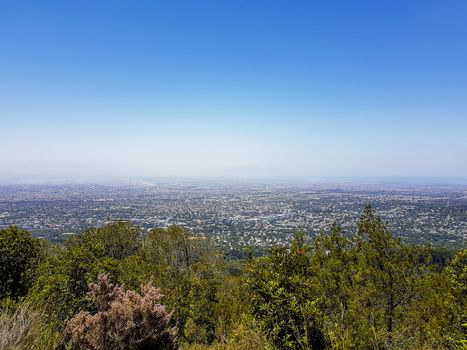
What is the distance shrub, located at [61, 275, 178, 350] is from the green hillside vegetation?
0.7 inches

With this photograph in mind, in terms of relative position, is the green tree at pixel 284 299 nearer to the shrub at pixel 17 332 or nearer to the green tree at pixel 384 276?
the green tree at pixel 384 276

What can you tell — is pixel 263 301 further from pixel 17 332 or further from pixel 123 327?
pixel 17 332

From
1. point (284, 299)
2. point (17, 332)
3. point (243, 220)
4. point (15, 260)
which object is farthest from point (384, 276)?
point (243, 220)

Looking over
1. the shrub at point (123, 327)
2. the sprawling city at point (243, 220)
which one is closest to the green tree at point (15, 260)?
the shrub at point (123, 327)

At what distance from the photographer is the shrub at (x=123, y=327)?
501 centimetres

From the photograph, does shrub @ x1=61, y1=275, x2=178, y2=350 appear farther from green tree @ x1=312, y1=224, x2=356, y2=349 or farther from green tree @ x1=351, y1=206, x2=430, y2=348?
green tree @ x1=351, y1=206, x2=430, y2=348

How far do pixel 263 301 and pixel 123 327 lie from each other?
358 cm

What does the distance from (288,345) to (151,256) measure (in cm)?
1748

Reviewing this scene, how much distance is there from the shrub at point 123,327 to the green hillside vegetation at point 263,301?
0.06 ft

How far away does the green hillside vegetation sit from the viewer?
5.16 metres

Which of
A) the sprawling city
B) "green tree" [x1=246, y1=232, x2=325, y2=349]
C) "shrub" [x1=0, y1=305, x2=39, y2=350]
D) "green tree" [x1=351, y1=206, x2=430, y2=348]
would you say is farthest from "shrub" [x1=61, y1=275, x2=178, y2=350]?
the sprawling city

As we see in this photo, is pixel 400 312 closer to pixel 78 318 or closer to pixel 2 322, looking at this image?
pixel 78 318

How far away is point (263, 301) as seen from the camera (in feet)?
24.1

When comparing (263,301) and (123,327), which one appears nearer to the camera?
(123,327)
